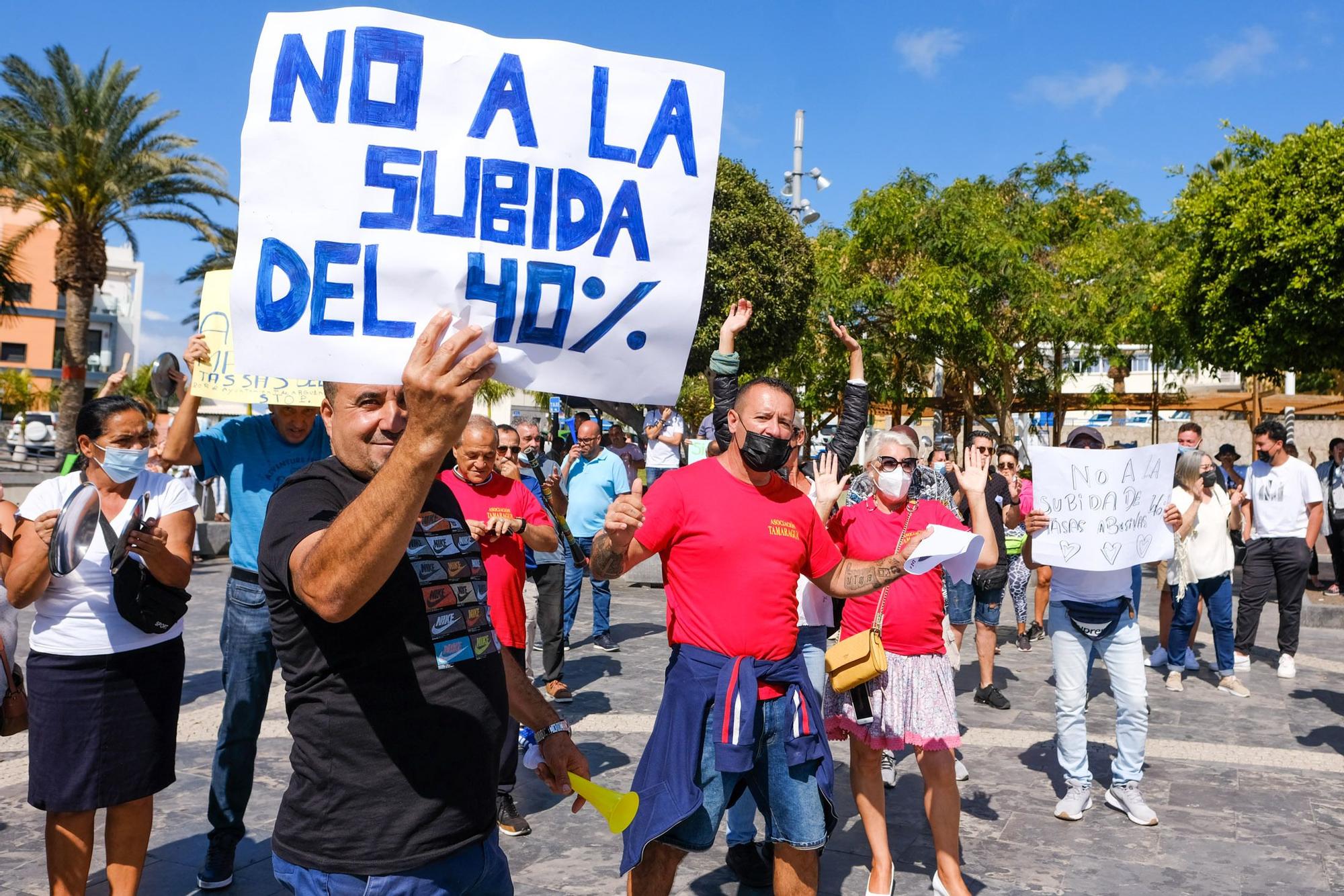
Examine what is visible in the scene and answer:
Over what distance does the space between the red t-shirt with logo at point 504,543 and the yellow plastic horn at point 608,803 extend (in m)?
2.38

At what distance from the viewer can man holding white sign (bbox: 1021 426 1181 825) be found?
5328 millimetres

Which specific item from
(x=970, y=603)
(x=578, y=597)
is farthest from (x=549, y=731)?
(x=578, y=597)

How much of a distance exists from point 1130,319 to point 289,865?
23.8 metres

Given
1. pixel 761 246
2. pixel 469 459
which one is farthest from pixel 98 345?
pixel 469 459

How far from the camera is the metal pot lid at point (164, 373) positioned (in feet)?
15.2

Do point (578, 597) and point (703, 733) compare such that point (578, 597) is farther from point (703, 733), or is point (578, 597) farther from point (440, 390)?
point (440, 390)

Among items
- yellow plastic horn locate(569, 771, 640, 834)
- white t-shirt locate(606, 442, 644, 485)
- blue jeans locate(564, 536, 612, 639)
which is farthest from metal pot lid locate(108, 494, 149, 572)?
white t-shirt locate(606, 442, 644, 485)

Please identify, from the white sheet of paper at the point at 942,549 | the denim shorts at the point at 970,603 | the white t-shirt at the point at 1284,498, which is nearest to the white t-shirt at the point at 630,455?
the denim shorts at the point at 970,603

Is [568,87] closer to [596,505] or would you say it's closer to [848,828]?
[848,828]

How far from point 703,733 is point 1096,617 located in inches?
112

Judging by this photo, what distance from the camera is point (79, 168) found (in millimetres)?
22734

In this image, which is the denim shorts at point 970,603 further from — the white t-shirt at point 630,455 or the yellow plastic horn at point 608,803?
the yellow plastic horn at point 608,803

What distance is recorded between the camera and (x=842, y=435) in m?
4.77

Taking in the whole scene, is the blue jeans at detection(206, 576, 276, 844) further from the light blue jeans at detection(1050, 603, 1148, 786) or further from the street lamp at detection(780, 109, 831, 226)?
the street lamp at detection(780, 109, 831, 226)
